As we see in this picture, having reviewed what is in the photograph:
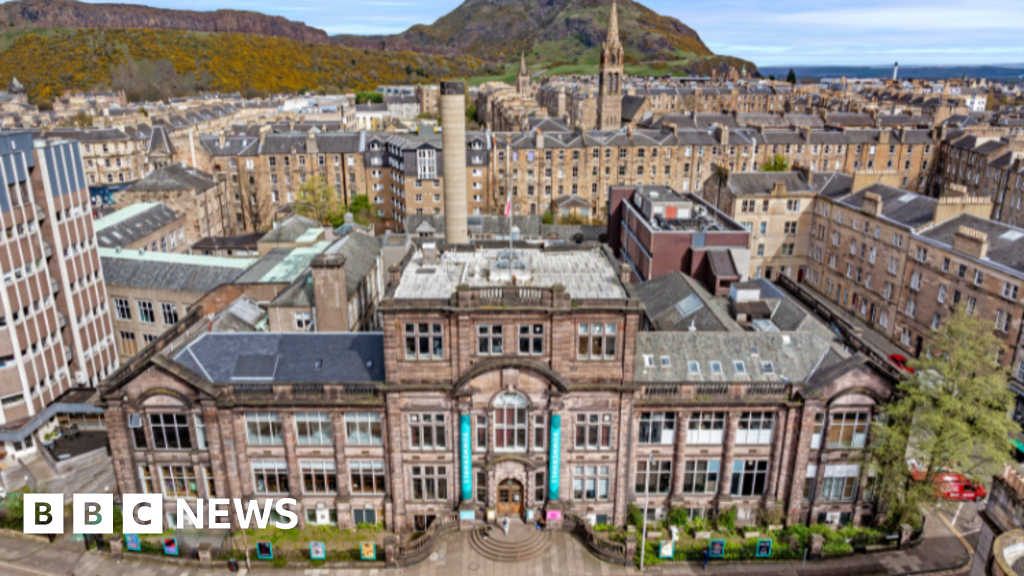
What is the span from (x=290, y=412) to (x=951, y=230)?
208ft

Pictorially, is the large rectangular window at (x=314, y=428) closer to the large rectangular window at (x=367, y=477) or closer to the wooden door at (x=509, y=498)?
the large rectangular window at (x=367, y=477)

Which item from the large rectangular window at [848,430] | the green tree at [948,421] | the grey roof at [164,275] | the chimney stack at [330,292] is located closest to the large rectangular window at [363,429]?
the chimney stack at [330,292]

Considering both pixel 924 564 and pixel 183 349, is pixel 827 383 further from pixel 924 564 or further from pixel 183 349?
pixel 183 349

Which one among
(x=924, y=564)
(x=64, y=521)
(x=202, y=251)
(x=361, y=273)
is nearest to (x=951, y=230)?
(x=924, y=564)

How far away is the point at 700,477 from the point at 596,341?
11519 mm

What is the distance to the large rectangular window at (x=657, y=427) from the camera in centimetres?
3700

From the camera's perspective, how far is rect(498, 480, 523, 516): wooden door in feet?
125

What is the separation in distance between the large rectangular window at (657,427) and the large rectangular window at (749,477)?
449 centimetres

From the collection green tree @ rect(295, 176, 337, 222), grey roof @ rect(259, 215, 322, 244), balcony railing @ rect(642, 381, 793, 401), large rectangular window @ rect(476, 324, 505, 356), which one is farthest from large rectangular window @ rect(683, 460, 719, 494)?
green tree @ rect(295, 176, 337, 222)

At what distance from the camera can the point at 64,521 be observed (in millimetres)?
41250

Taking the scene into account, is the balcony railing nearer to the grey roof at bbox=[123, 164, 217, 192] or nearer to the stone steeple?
the grey roof at bbox=[123, 164, 217, 192]

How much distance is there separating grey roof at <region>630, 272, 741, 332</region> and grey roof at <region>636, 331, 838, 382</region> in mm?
3656

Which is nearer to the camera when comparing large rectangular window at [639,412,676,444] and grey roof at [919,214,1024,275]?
large rectangular window at [639,412,676,444]

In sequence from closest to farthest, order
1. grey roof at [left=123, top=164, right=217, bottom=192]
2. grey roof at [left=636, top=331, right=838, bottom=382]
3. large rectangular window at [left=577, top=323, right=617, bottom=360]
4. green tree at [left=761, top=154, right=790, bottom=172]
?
large rectangular window at [left=577, top=323, right=617, bottom=360] → grey roof at [left=636, top=331, right=838, bottom=382] → grey roof at [left=123, top=164, right=217, bottom=192] → green tree at [left=761, top=154, right=790, bottom=172]
